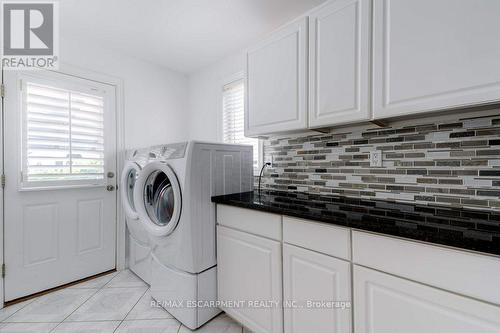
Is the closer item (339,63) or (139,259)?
(339,63)

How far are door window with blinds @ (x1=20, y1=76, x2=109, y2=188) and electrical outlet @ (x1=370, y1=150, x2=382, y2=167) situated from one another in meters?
2.44

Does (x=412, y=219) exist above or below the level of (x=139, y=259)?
above

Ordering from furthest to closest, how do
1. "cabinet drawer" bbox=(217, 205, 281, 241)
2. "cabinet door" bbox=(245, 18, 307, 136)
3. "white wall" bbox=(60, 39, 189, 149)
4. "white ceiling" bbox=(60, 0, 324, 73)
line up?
"white wall" bbox=(60, 39, 189, 149) → "white ceiling" bbox=(60, 0, 324, 73) → "cabinet door" bbox=(245, 18, 307, 136) → "cabinet drawer" bbox=(217, 205, 281, 241)

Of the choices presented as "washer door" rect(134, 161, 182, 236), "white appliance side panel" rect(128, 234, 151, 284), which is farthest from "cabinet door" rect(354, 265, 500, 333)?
"white appliance side panel" rect(128, 234, 151, 284)

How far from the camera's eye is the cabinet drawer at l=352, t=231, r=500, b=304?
2.40 feet

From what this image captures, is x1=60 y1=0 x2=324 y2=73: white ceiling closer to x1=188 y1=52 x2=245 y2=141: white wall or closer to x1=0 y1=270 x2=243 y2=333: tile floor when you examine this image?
x1=188 y1=52 x2=245 y2=141: white wall

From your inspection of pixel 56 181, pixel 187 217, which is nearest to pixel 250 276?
pixel 187 217

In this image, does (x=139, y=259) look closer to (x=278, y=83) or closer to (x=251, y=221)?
(x=251, y=221)

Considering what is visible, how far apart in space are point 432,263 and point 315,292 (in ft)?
1.78

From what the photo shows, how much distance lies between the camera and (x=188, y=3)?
1748 millimetres

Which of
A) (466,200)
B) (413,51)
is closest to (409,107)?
(413,51)

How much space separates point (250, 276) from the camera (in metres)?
1.46

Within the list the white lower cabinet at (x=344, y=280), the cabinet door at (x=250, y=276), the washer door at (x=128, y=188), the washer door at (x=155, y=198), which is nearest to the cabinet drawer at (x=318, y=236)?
the white lower cabinet at (x=344, y=280)

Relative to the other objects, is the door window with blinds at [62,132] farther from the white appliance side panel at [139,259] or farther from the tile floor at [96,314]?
the tile floor at [96,314]
